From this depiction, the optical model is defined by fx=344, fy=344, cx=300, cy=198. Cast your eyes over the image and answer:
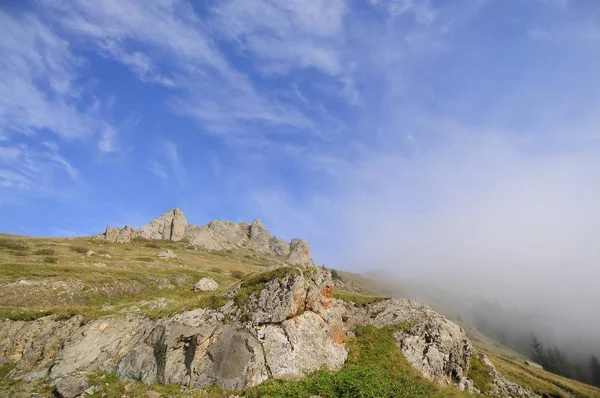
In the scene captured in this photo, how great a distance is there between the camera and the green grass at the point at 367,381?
21.1m

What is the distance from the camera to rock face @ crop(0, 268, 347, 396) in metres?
23.9

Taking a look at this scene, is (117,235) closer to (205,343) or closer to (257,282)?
(257,282)

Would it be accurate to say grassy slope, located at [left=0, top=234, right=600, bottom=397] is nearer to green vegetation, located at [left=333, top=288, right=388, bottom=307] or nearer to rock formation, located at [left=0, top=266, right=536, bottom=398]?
green vegetation, located at [left=333, top=288, right=388, bottom=307]

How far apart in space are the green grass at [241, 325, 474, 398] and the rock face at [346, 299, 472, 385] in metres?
Result: 1.42

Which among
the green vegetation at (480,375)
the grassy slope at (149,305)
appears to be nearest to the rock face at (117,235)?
the grassy slope at (149,305)

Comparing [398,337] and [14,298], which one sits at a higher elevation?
[14,298]

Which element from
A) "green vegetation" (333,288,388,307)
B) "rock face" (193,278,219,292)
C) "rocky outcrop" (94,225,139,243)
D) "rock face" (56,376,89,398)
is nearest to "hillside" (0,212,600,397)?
"rock face" (56,376,89,398)

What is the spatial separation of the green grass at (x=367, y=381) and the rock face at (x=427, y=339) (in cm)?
142

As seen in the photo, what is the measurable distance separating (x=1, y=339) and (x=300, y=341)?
27.1m

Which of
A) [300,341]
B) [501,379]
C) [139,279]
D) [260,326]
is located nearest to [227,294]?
[260,326]

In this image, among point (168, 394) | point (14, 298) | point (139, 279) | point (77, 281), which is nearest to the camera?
point (168, 394)

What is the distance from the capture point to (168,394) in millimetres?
22125

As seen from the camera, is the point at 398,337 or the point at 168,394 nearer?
the point at 168,394

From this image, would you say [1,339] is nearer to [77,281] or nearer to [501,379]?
[77,281]
